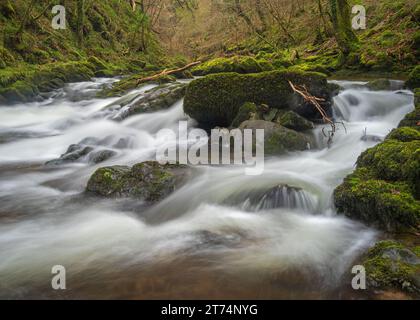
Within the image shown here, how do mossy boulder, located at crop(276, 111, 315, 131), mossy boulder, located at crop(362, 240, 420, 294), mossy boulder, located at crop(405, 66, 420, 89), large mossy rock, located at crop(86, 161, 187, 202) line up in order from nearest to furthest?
mossy boulder, located at crop(362, 240, 420, 294) < large mossy rock, located at crop(86, 161, 187, 202) < mossy boulder, located at crop(276, 111, 315, 131) < mossy boulder, located at crop(405, 66, 420, 89)

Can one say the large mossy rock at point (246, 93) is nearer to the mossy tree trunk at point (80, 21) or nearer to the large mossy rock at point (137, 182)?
the large mossy rock at point (137, 182)

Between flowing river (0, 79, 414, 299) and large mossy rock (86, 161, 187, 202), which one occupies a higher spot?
large mossy rock (86, 161, 187, 202)

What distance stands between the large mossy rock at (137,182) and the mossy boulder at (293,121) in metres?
2.88

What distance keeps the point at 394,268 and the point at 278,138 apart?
4417 millimetres

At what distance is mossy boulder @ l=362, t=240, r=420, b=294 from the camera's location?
2887mm

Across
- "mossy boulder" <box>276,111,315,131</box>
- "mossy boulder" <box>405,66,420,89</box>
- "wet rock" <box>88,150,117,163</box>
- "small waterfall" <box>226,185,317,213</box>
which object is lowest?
"small waterfall" <box>226,185,317,213</box>

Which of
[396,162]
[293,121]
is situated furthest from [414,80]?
[396,162]

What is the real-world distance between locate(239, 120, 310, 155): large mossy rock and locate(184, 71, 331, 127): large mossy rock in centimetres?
95

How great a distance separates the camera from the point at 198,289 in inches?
124

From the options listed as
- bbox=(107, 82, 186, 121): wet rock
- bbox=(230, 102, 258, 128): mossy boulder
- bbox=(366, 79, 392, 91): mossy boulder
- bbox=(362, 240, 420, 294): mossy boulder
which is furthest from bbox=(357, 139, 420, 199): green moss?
bbox=(107, 82, 186, 121): wet rock

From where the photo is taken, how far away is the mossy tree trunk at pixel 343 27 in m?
13.4

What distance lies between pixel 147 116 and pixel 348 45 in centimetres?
843

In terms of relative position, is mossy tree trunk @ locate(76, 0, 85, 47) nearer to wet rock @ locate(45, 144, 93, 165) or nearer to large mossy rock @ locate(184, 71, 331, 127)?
wet rock @ locate(45, 144, 93, 165)
